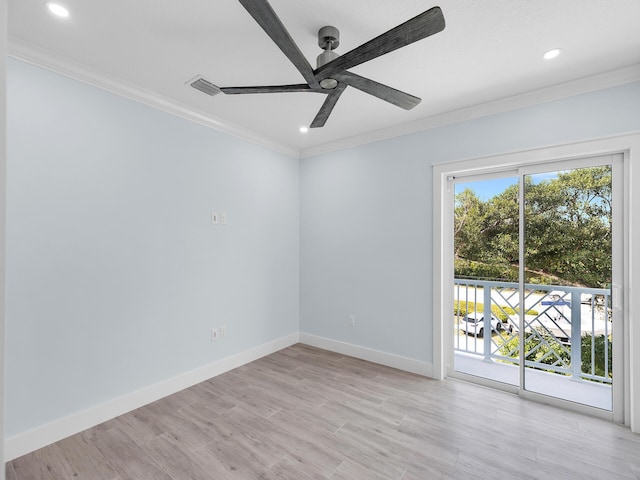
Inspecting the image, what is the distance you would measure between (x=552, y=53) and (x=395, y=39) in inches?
55.2

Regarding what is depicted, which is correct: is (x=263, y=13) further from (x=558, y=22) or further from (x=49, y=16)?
(x=558, y=22)

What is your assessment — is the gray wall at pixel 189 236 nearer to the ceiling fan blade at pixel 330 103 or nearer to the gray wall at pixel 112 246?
the gray wall at pixel 112 246

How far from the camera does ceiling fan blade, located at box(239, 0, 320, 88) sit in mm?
1208

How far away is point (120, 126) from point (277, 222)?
192 cm

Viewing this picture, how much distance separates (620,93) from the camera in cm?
228

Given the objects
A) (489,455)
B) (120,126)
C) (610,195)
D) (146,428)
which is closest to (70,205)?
(120,126)

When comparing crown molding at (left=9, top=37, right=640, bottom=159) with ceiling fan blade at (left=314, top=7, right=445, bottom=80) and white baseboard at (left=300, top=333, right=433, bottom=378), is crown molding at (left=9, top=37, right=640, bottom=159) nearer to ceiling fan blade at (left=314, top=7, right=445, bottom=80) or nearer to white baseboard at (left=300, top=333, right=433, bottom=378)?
A: ceiling fan blade at (left=314, top=7, right=445, bottom=80)

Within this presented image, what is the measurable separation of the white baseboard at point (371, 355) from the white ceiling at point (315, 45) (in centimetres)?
258

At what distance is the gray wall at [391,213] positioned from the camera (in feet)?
8.14

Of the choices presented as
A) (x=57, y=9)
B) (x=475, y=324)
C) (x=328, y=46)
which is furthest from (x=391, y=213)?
(x=57, y=9)

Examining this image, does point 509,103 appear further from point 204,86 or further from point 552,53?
point 204,86

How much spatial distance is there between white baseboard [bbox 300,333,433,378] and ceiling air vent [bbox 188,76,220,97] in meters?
3.02

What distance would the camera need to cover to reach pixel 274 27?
134cm

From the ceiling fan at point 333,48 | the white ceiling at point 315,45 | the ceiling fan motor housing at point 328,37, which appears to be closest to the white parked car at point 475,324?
the white ceiling at point 315,45
